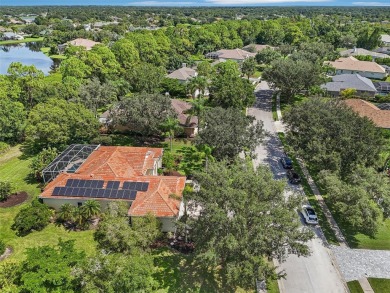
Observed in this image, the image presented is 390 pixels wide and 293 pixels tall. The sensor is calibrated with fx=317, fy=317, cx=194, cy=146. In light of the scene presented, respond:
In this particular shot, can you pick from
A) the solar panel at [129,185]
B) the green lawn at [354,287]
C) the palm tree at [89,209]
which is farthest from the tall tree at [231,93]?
the green lawn at [354,287]

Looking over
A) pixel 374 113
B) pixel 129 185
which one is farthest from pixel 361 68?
pixel 129 185

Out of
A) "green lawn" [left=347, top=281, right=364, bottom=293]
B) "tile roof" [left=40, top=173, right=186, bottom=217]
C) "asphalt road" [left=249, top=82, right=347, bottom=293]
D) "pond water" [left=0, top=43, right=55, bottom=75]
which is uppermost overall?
"tile roof" [left=40, top=173, right=186, bottom=217]

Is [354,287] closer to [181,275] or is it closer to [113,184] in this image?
[181,275]

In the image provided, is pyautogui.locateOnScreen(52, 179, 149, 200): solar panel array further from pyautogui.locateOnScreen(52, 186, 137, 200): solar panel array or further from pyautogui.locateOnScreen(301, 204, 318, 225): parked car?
pyautogui.locateOnScreen(301, 204, 318, 225): parked car

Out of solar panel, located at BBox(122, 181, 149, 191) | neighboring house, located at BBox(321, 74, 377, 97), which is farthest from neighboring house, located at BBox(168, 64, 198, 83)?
solar panel, located at BBox(122, 181, 149, 191)

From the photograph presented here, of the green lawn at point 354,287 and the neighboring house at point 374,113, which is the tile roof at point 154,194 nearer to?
the green lawn at point 354,287
